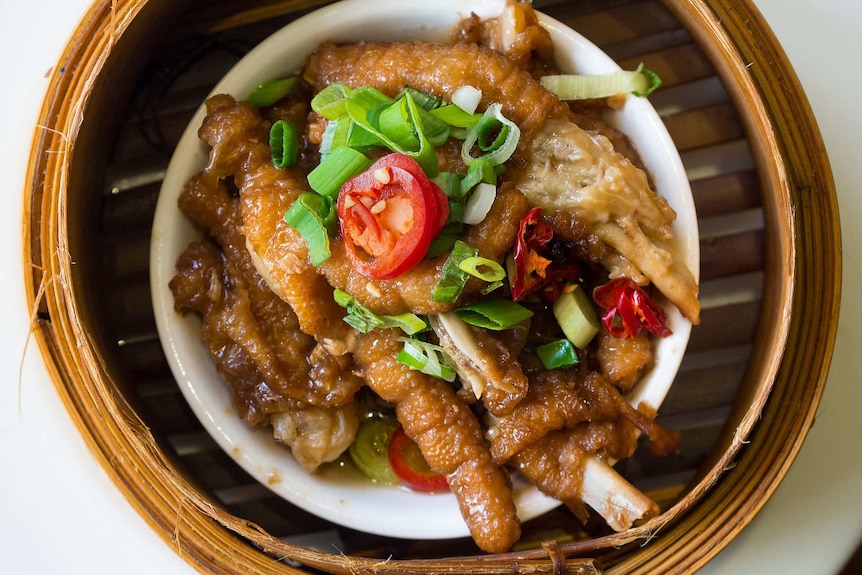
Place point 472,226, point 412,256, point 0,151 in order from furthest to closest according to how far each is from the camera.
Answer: point 0,151, point 472,226, point 412,256

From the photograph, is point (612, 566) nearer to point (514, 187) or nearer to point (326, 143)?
point (514, 187)

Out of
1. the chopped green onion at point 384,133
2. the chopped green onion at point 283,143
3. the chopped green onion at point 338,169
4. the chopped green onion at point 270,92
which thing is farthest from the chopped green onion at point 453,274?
the chopped green onion at point 270,92

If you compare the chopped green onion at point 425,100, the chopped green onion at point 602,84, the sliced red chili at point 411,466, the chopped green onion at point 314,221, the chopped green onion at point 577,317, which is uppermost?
the chopped green onion at point 602,84

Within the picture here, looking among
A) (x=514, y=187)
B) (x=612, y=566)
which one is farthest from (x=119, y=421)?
(x=612, y=566)

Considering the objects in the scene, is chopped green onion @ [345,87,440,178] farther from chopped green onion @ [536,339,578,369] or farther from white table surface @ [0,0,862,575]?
white table surface @ [0,0,862,575]

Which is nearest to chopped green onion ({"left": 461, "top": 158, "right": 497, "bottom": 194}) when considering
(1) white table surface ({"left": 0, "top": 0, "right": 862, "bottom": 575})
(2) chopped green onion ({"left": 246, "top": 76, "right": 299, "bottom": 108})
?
(2) chopped green onion ({"left": 246, "top": 76, "right": 299, "bottom": 108})

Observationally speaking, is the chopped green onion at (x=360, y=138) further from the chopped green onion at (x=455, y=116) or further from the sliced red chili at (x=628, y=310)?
the sliced red chili at (x=628, y=310)
